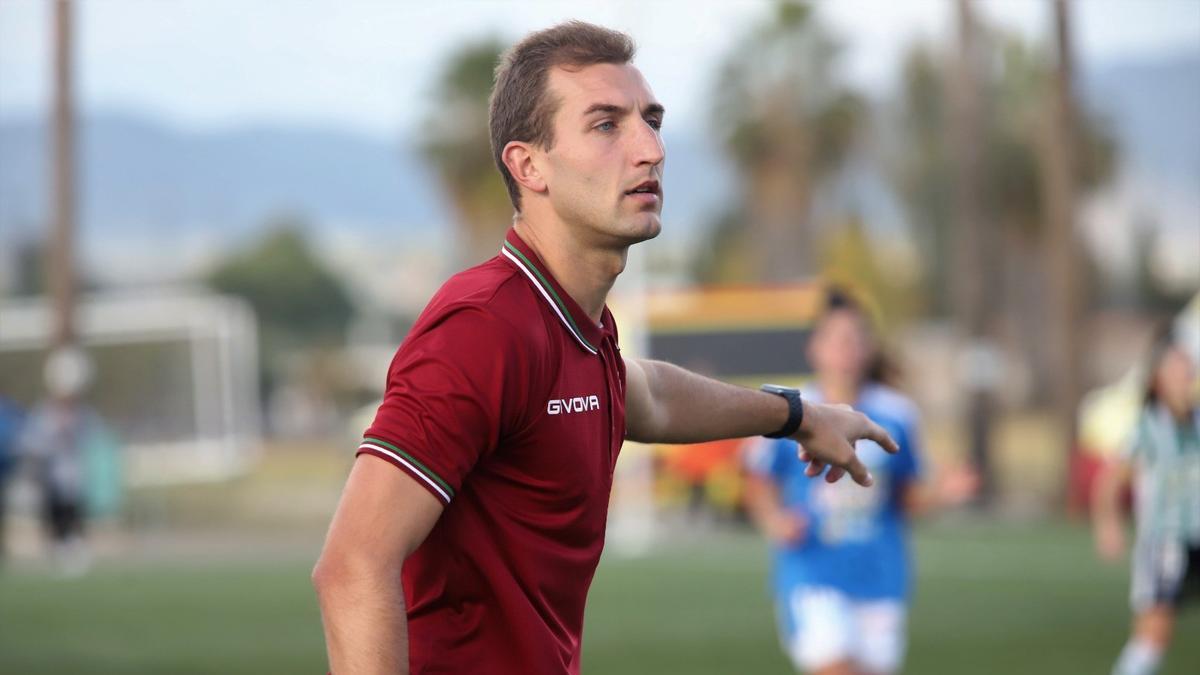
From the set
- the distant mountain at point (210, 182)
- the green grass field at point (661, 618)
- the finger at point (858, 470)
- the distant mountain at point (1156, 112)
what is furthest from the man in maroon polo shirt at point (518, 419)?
the distant mountain at point (210, 182)

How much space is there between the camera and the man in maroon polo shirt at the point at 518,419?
10.00 ft

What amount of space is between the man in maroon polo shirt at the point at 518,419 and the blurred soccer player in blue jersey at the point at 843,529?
471 centimetres

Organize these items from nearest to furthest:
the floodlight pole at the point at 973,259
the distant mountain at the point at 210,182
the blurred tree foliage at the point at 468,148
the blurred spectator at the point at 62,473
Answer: the blurred spectator at the point at 62,473, the floodlight pole at the point at 973,259, the blurred tree foliage at the point at 468,148, the distant mountain at the point at 210,182

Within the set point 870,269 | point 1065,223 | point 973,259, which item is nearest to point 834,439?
point 1065,223

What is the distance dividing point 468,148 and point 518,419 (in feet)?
219

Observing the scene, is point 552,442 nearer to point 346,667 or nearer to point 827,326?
point 346,667

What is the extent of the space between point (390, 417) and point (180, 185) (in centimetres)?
14493

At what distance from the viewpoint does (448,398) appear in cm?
306

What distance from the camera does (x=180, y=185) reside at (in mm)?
143750

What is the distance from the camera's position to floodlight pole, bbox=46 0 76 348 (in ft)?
94.6

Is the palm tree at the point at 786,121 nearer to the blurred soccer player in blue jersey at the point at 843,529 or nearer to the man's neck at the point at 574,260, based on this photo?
the blurred soccer player in blue jersey at the point at 843,529

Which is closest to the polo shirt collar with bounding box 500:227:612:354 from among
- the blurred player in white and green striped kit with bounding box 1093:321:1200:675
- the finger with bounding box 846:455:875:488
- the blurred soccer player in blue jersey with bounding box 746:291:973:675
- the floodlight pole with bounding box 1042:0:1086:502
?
the finger with bounding box 846:455:875:488

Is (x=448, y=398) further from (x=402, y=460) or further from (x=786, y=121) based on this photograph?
(x=786, y=121)

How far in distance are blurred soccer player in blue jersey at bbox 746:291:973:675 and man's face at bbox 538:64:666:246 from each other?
485cm
